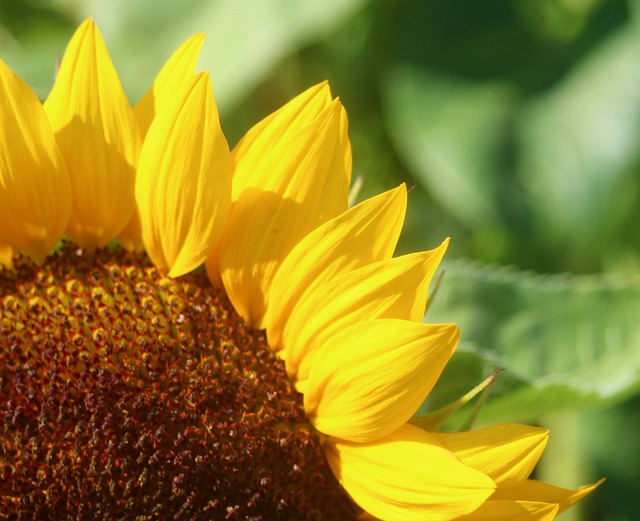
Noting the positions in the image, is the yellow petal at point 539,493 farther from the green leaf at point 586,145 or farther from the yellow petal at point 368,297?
the green leaf at point 586,145

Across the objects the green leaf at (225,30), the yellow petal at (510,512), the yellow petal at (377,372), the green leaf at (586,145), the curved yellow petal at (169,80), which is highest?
the green leaf at (225,30)

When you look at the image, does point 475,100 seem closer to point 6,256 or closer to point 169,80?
point 169,80

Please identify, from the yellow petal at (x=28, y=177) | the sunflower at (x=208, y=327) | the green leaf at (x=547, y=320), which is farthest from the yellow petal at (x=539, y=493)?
the yellow petal at (x=28, y=177)

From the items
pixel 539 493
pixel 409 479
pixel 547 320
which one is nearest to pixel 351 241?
pixel 409 479

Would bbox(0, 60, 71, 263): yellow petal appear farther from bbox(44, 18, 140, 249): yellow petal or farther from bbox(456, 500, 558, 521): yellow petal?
bbox(456, 500, 558, 521): yellow petal

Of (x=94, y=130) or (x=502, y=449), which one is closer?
(x=502, y=449)

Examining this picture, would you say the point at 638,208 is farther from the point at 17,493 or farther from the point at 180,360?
the point at 17,493
